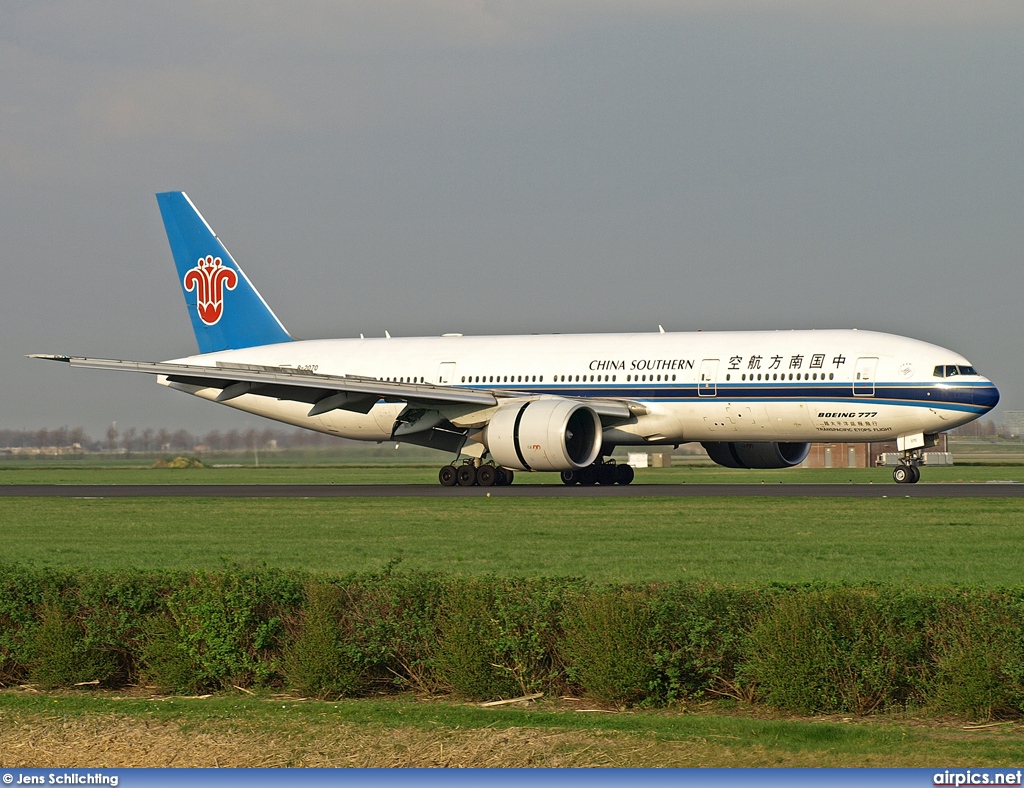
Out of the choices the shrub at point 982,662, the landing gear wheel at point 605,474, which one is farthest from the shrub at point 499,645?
the landing gear wheel at point 605,474

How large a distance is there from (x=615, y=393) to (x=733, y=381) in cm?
375

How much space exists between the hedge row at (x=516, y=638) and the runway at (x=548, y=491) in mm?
22983

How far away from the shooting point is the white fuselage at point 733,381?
3728cm

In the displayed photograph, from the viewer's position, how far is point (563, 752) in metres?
9.04

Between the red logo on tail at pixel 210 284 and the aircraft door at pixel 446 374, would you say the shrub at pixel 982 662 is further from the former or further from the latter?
the red logo on tail at pixel 210 284

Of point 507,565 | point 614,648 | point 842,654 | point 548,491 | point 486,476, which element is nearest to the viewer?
point 842,654

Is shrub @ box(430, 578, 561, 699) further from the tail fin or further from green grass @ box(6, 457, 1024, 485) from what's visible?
the tail fin

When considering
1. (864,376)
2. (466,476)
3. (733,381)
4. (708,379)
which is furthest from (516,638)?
(466,476)

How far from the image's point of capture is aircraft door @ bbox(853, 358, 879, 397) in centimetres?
3731

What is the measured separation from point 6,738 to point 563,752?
12.6 ft

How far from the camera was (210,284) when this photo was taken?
166 feet

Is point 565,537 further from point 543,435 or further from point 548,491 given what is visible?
point 548,491

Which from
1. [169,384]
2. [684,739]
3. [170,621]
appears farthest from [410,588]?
[169,384]

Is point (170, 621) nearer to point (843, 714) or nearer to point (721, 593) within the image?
point (721, 593)
